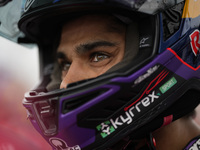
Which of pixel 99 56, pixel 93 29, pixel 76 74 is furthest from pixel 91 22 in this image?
pixel 76 74

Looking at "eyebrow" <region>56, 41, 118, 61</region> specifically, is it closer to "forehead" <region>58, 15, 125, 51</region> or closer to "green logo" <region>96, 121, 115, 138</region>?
"forehead" <region>58, 15, 125, 51</region>

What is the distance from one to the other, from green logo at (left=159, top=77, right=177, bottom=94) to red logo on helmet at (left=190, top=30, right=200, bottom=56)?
0.74ft

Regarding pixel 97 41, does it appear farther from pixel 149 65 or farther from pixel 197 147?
pixel 197 147

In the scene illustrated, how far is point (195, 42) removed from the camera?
1.21m

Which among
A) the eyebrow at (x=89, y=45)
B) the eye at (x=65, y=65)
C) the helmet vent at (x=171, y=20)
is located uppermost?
the helmet vent at (x=171, y=20)

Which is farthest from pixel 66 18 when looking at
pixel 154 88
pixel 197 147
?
pixel 197 147

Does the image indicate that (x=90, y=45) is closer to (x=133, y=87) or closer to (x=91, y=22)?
(x=91, y=22)

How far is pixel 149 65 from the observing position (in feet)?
3.47

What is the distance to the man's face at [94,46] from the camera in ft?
3.96

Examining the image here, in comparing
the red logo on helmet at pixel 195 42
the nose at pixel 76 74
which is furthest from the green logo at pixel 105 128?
the red logo on helmet at pixel 195 42

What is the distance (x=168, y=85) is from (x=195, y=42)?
1.01 ft

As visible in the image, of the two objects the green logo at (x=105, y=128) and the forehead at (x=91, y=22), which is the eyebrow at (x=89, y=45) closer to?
the forehead at (x=91, y=22)

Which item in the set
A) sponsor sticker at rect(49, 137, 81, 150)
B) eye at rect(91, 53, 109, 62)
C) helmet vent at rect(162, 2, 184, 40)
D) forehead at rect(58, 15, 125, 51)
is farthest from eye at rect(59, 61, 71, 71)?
helmet vent at rect(162, 2, 184, 40)

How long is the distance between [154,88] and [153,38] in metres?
0.24
